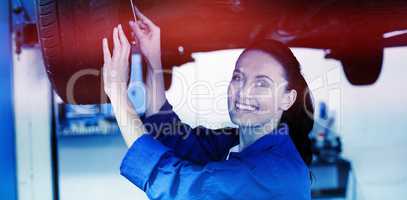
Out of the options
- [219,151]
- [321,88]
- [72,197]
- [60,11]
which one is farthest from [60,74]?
[321,88]

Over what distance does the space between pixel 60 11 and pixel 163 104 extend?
0.37 m

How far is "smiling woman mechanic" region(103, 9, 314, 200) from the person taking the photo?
728 millimetres

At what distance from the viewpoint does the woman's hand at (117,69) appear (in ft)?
2.60

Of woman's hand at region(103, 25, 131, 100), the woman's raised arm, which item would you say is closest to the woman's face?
the woman's raised arm

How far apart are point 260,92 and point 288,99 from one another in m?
0.08

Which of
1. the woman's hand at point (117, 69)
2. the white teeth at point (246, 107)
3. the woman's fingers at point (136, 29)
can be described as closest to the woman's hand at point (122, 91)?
the woman's hand at point (117, 69)

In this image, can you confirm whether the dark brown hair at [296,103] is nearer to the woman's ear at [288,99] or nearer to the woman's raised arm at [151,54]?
the woman's ear at [288,99]

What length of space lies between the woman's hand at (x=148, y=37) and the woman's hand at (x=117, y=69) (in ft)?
0.38

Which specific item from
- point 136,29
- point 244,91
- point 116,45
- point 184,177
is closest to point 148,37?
point 136,29

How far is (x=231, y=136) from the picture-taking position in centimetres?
105

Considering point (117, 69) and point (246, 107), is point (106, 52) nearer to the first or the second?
point (117, 69)

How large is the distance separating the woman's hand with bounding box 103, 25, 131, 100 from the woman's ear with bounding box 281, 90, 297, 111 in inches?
16.6

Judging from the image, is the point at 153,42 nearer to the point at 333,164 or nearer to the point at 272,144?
the point at 272,144

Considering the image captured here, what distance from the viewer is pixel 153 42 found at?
95 centimetres
